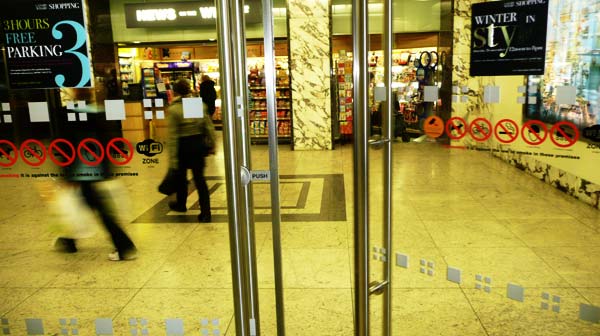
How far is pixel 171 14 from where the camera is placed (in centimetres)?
376

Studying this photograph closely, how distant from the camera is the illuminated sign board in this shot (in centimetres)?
311

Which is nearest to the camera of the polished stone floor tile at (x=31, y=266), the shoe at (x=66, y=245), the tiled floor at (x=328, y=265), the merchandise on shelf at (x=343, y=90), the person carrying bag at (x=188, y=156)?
the tiled floor at (x=328, y=265)

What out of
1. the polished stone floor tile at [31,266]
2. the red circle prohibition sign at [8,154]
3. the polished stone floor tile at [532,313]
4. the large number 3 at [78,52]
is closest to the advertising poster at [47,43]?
the large number 3 at [78,52]

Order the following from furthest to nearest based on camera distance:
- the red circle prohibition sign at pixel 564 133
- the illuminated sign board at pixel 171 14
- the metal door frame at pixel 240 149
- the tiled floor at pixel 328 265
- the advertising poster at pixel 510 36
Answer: the illuminated sign board at pixel 171 14 < the tiled floor at pixel 328 265 < the red circle prohibition sign at pixel 564 133 < the advertising poster at pixel 510 36 < the metal door frame at pixel 240 149

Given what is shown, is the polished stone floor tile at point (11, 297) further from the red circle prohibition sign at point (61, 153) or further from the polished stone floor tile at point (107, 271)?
the red circle prohibition sign at point (61, 153)

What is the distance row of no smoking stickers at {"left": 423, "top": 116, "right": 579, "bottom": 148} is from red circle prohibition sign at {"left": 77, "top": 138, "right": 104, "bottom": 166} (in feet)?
6.33

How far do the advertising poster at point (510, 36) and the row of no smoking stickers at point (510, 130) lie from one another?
31 centimetres

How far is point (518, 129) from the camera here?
8.52 feet

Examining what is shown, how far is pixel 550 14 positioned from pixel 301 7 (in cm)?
698

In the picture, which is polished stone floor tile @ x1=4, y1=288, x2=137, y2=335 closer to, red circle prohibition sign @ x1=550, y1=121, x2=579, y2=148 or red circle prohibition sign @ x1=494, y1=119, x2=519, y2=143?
red circle prohibition sign @ x1=494, y1=119, x2=519, y2=143

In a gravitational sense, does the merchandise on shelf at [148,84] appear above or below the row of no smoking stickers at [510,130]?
above

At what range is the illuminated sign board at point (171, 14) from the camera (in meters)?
3.11

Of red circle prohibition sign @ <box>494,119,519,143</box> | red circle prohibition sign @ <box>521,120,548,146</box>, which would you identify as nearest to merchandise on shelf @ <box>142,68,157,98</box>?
red circle prohibition sign @ <box>494,119,519,143</box>

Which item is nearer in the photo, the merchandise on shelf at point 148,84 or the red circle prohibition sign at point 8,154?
the merchandise on shelf at point 148,84
